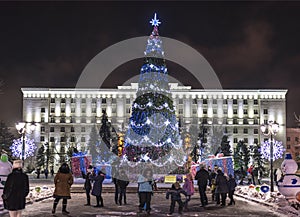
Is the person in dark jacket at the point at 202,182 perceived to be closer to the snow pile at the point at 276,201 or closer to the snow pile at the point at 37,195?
the snow pile at the point at 276,201

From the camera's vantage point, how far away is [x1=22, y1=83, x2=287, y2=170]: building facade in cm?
9125

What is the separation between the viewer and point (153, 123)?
32.3 metres

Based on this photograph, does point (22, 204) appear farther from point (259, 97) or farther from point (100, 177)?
point (259, 97)

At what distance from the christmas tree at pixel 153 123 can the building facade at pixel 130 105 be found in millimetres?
58110

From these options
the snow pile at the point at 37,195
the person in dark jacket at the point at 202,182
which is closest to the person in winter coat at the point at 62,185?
the snow pile at the point at 37,195

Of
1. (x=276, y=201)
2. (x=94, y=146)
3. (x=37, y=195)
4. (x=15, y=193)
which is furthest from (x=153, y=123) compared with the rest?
(x=94, y=146)

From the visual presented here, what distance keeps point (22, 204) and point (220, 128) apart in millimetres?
81160

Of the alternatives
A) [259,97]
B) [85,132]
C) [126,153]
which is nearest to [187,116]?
[259,97]

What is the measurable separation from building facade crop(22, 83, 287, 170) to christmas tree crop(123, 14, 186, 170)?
58.1 meters

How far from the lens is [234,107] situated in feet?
305

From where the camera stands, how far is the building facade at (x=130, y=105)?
91.2 m

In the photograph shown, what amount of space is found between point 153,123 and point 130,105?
59.8m

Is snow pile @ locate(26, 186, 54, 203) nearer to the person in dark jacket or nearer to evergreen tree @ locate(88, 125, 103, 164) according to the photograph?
the person in dark jacket

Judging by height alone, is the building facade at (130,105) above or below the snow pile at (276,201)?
above
